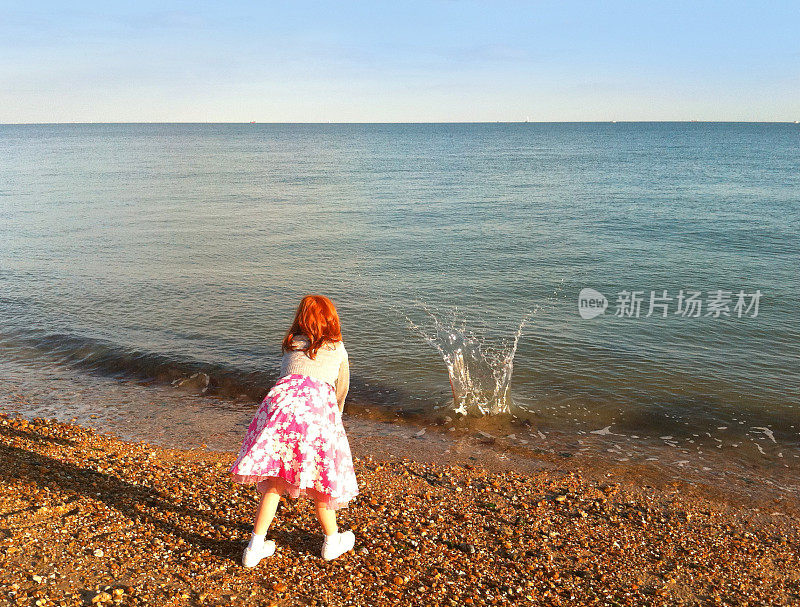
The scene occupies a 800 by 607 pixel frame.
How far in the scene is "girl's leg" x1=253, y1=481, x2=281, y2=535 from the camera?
17.6 feet

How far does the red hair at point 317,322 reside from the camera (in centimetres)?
518

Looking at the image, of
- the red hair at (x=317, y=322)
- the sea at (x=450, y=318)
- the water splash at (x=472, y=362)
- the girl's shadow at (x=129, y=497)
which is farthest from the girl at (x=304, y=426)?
the water splash at (x=472, y=362)

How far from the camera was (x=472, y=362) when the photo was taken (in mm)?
13180

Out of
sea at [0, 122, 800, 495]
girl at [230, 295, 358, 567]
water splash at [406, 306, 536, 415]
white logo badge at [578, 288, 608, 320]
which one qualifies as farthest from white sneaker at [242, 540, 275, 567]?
white logo badge at [578, 288, 608, 320]

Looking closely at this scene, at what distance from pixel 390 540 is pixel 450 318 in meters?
10.4

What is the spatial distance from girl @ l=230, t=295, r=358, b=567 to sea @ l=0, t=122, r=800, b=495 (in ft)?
13.8

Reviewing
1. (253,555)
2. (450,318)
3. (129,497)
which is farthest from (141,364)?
(253,555)

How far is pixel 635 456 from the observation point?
9406 mm

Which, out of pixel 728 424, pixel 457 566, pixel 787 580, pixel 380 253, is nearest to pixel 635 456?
pixel 728 424

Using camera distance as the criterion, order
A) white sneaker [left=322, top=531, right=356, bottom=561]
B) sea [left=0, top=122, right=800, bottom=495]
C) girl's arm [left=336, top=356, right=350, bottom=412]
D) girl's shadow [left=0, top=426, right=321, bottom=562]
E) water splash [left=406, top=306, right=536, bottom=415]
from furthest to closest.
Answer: water splash [left=406, top=306, right=536, bottom=415] < sea [left=0, top=122, right=800, bottom=495] < girl's shadow [left=0, top=426, right=321, bottom=562] < white sneaker [left=322, top=531, right=356, bottom=561] < girl's arm [left=336, top=356, right=350, bottom=412]

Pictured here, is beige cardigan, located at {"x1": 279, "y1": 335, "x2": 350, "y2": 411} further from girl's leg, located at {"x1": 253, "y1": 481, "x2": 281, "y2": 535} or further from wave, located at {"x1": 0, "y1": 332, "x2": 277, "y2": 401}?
wave, located at {"x1": 0, "y1": 332, "x2": 277, "y2": 401}

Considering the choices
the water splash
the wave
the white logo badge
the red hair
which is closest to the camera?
the red hair

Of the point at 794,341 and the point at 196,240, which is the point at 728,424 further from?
the point at 196,240

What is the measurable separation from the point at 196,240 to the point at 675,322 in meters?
18.5
